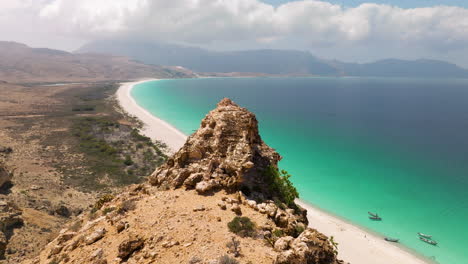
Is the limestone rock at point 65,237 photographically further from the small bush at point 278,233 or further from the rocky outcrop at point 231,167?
the small bush at point 278,233

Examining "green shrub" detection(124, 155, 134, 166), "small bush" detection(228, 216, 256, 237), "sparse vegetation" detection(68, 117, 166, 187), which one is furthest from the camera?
"green shrub" detection(124, 155, 134, 166)

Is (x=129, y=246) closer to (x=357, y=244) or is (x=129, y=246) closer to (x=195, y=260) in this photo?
(x=195, y=260)

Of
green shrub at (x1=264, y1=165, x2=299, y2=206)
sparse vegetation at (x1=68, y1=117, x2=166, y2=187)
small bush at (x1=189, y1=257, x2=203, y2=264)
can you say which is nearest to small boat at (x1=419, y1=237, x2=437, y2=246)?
green shrub at (x1=264, y1=165, x2=299, y2=206)

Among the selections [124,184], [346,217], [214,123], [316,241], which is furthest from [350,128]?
[316,241]

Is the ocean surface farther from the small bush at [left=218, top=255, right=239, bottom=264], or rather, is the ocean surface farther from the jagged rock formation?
the jagged rock formation

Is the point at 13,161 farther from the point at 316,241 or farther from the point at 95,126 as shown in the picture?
the point at 316,241

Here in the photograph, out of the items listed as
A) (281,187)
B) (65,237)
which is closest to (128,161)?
(65,237)
